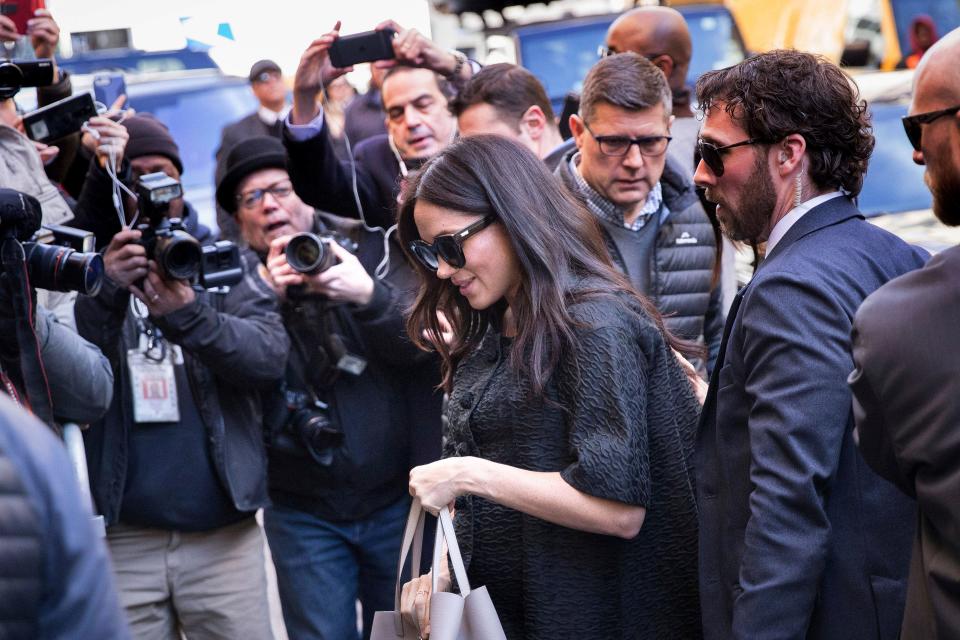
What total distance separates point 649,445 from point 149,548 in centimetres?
192

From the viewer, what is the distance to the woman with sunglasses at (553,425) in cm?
265

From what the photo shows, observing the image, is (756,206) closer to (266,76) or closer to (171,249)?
(171,249)

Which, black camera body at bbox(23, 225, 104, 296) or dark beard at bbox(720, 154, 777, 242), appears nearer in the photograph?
dark beard at bbox(720, 154, 777, 242)

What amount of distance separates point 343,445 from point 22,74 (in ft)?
4.85

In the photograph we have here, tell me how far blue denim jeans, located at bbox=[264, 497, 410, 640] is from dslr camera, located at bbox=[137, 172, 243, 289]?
2.75 ft

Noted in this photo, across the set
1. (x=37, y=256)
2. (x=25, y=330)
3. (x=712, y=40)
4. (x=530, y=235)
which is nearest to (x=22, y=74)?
(x=37, y=256)

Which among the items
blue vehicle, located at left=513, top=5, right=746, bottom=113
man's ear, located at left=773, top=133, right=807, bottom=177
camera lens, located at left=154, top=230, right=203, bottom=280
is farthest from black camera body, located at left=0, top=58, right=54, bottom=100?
blue vehicle, located at left=513, top=5, right=746, bottom=113

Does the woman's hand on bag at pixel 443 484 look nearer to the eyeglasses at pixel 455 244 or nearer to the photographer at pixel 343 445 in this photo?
the eyeglasses at pixel 455 244

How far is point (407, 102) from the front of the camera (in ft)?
15.2

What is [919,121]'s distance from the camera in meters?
2.07

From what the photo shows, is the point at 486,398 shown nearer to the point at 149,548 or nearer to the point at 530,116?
the point at 149,548

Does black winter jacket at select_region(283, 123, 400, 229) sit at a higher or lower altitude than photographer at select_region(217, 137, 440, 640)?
higher

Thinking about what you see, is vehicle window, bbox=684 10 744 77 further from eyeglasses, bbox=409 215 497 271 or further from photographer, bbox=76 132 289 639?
eyeglasses, bbox=409 215 497 271

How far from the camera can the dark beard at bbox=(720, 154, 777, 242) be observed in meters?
2.61
